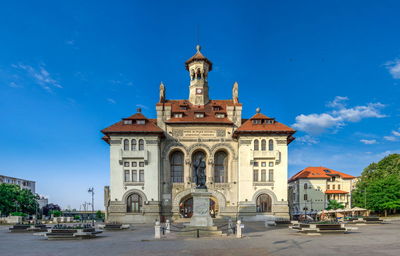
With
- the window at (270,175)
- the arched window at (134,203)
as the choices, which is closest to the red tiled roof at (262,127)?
the window at (270,175)

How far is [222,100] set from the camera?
55969mm

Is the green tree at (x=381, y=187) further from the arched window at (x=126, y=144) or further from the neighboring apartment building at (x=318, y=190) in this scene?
the arched window at (x=126, y=144)

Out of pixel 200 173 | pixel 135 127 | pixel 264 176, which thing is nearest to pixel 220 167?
pixel 264 176

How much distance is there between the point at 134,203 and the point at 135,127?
35.4ft

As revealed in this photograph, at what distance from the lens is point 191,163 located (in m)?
49.5

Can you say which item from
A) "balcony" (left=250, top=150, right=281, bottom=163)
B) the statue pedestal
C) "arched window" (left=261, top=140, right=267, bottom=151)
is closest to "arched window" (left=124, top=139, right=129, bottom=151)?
"balcony" (left=250, top=150, right=281, bottom=163)

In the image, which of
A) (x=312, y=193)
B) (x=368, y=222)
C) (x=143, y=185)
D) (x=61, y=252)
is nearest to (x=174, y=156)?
(x=143, y=185)

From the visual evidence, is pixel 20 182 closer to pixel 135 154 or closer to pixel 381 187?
pixel 135 154

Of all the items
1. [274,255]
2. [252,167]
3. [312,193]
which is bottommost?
[312,193]

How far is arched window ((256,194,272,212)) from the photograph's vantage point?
47.4 metres

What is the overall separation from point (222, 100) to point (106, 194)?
2372 cm

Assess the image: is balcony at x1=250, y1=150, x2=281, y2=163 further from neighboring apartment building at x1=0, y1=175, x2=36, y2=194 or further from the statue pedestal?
neighboring apartment building at x1=0, y1=175, x2=36, y2=194

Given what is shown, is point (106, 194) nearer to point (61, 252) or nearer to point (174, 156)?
point (174, 156)

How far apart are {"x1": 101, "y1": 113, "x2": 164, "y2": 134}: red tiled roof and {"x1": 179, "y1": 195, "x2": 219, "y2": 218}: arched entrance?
37.0 feet
